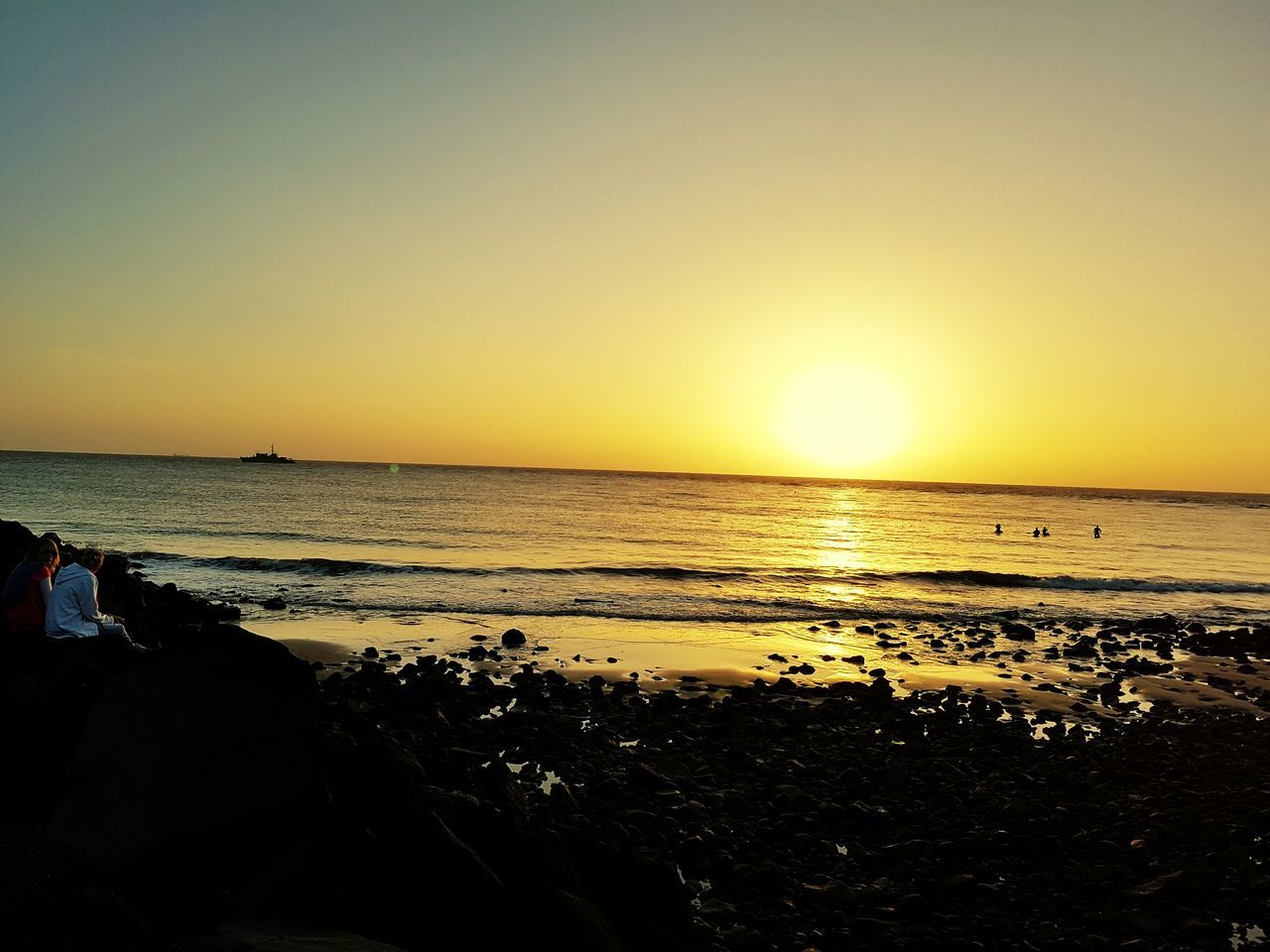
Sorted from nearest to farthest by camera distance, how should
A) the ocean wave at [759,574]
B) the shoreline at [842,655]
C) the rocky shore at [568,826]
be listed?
the rocky shore at [568,826] < the shoreline at [842,655] < the ocean wave at [759,574]

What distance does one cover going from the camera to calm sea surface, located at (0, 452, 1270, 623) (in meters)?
31.8

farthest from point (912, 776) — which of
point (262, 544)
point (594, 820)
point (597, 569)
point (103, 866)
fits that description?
point (262, 544)

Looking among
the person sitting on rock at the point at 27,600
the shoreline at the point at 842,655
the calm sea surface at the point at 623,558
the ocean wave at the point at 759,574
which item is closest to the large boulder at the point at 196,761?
the person sitting on rock at the point at 27,600

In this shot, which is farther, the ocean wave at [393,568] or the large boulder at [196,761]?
the ocean wave at [393,568]

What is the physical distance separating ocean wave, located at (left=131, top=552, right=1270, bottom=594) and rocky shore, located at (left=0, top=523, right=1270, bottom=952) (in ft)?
76.6

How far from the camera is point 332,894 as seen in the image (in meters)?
6.56

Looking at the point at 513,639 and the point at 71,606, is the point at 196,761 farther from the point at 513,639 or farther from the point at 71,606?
the point at 513,639

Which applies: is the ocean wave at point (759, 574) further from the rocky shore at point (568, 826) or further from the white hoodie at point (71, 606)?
the white hoodie at point (71, 606)

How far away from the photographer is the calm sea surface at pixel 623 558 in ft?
104

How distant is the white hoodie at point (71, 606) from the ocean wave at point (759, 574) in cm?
2554

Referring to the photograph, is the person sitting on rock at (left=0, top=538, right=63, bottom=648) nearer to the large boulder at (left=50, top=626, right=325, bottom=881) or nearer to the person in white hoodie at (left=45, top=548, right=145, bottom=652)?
the person in white hoodie at (left=45, top=548, right=145, bottom=652)

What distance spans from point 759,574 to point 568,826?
1337 inches

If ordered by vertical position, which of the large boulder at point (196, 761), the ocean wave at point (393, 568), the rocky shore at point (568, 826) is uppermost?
the large boulder at point (196, 761)

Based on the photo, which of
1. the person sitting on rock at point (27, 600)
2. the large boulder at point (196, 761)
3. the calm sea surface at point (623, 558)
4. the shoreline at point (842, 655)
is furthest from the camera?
the calm sea surface at point (623, 558)
